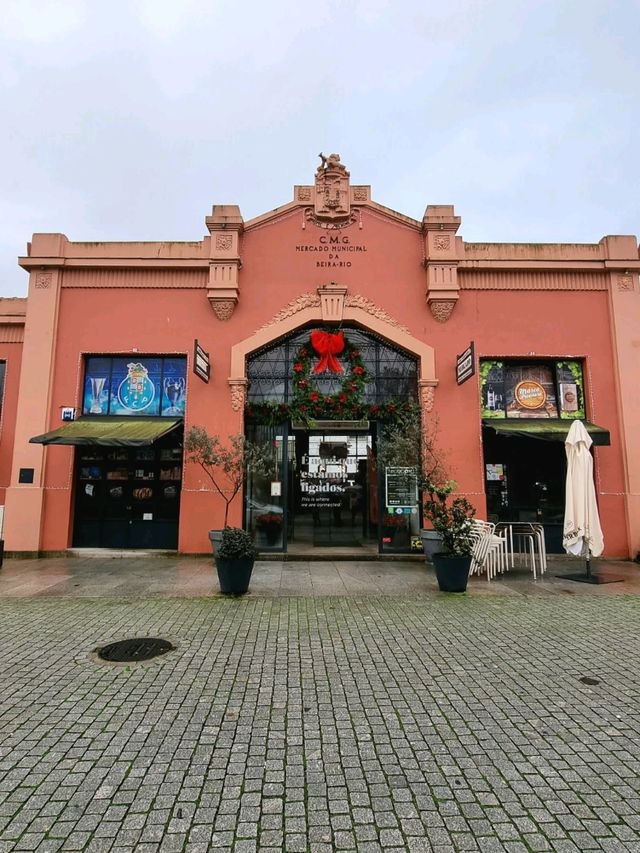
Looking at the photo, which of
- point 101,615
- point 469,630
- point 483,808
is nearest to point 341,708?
point 483,808

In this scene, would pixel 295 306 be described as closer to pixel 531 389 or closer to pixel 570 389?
pixel 531 389

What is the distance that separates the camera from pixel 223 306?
12578 millimetres

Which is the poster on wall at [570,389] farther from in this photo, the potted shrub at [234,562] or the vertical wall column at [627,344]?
the potted shrub at [234,562]

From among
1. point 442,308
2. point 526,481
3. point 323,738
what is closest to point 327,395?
point 442,308

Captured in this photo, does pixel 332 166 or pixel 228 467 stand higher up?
pixel 332 166

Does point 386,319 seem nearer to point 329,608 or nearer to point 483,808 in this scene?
point 329,608

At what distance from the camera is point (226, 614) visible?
721cm

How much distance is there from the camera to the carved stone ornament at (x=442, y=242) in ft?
41.8

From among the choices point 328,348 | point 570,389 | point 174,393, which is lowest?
point 174,393

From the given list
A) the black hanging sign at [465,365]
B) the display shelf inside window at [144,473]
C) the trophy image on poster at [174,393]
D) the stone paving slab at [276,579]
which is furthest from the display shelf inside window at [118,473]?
the black hanging sign at [465,365]

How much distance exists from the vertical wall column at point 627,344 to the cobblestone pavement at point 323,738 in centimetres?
646

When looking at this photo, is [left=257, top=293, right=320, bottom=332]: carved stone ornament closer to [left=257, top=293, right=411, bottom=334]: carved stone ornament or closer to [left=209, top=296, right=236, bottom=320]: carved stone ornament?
[left=257, top=293, right=411, bottom=334]: carved stone ornament

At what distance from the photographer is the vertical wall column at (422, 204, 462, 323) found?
41.3 feet

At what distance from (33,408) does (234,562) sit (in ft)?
23.9
